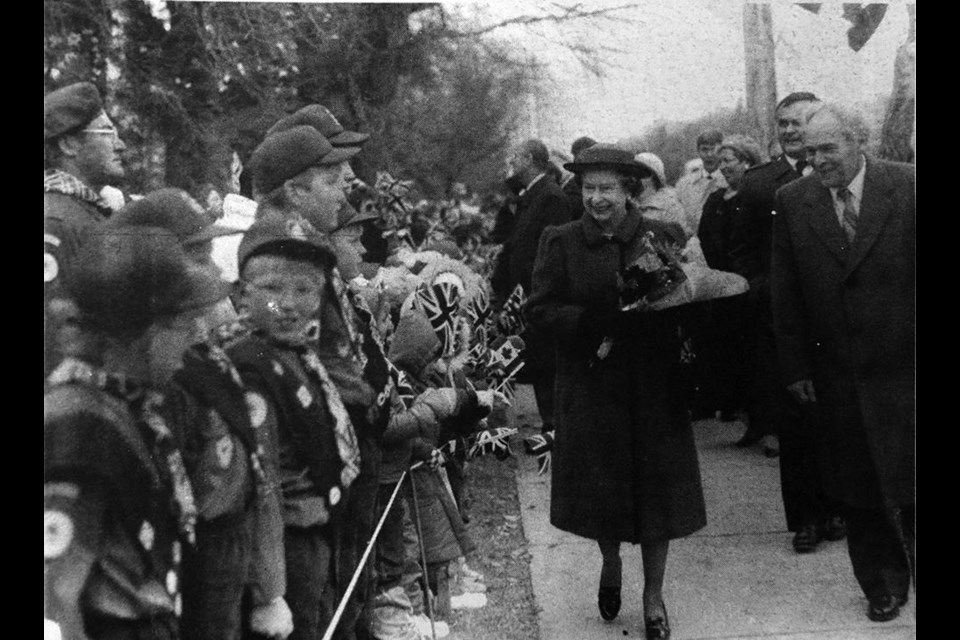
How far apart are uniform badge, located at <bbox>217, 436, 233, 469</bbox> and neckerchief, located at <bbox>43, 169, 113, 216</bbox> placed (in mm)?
601

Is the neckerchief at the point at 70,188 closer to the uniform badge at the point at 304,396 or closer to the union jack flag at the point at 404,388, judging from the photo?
the uniform badge at the point at 304,396

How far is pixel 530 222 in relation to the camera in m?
4.78

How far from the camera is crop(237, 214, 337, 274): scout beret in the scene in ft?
9.77

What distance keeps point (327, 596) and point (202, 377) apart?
2.77ft

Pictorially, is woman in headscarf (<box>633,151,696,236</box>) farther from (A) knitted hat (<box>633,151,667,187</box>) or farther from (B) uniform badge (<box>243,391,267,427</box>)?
(B) uniform badge (<box>243,391,267,427</box>)

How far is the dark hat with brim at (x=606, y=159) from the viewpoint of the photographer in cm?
407

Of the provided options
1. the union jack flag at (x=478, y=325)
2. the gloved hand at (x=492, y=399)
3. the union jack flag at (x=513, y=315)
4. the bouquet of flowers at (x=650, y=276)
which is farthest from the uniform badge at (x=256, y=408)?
the union jack flag at (x=513, y=315)

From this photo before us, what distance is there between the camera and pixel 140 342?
2574 mm

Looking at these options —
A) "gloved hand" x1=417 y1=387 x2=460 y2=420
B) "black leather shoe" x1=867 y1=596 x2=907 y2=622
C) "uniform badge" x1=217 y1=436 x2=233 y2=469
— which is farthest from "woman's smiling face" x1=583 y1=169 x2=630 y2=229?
"uniform badge" x1=217 y1=436 x2=233 y2=469

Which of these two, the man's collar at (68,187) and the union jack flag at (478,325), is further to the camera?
the union jack flag at (478,325)

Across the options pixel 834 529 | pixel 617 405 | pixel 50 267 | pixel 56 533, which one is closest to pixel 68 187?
pixel 50 267

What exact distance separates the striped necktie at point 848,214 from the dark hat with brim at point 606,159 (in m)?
0.72
